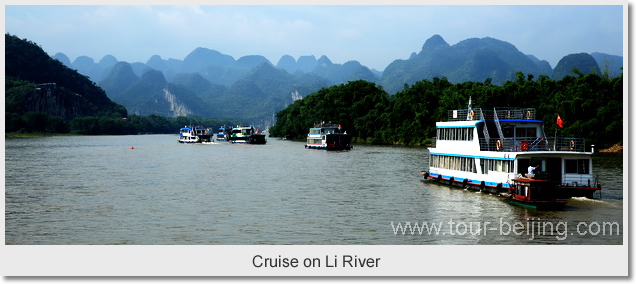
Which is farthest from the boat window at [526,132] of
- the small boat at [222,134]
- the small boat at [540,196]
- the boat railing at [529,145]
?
the small boat at [222,134]

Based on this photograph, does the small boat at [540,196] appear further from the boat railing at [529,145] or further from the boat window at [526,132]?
the boat window at [526,132]

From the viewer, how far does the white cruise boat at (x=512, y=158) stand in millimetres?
37812

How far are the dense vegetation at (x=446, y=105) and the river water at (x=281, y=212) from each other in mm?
43835

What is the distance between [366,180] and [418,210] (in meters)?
18.7

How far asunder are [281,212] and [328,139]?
79170 mm

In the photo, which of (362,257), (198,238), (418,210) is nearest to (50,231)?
(198,238)

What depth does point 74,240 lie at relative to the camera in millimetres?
27219

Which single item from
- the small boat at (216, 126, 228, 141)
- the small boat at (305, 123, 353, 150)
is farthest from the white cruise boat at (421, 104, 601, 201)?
the small boat at (216, 126, 228, 141)

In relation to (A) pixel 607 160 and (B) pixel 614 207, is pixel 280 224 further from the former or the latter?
(A) pixel 607 160

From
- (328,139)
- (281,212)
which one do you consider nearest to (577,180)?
(281,212)

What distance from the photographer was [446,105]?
128375mm

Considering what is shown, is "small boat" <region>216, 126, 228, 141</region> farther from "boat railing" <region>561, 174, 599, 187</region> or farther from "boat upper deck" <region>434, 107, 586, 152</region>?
"boat railing" <region>561, 174, 599, 187</region>

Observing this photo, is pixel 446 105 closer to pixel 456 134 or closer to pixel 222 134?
pixel 456 134

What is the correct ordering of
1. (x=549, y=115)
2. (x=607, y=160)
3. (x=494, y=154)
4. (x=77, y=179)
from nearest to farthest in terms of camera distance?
1. (x=494, y=154)
2. (x=77, y=179)
3. (x=607, y=160)
4. (x=549, y=115)
